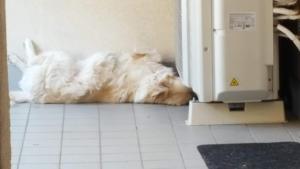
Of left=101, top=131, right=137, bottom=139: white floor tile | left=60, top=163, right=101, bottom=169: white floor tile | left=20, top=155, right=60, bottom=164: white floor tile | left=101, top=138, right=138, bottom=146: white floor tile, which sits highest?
left=101, top=131, right=137, bottom=139: white floor tile

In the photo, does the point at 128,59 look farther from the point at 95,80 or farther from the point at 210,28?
the point at 210,28

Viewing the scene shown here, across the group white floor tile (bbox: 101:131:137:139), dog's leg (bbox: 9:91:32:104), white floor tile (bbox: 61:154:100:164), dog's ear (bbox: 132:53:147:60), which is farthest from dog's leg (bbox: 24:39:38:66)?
white floor tile (bbox: 61:154:100:164)

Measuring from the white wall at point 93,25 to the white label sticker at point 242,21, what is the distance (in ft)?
2.42

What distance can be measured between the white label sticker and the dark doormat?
1.65 feet

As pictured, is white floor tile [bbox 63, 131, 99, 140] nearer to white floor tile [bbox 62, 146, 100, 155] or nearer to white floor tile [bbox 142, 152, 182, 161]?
white floor tile [bbox 62, 146, 100, 155]

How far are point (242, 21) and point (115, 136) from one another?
74 centimetres

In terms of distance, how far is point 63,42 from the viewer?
3.48 meters

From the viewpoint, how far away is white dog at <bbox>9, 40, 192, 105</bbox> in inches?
128

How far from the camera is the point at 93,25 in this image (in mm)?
3475

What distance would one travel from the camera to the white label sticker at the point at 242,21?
2.71 metres

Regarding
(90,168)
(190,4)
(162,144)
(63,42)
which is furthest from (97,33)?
(90,168)

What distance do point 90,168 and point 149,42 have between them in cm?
128

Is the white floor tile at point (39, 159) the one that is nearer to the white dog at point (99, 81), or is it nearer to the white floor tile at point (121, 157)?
the white floor tile at point (121, 157)

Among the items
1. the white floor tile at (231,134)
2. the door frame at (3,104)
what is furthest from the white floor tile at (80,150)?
the door frame at (3,104)
